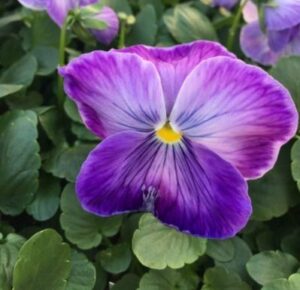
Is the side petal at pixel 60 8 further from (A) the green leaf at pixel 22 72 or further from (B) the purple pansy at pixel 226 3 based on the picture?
(B) the purple pansy at pixel 226 3

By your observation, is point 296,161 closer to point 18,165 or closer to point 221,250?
point 221,250

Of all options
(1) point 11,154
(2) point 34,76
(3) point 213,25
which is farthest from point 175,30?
(1) point 11,154

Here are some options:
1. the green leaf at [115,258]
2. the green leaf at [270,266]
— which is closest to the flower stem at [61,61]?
the green leaf at [115,258]

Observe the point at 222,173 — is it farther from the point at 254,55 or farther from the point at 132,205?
the point at 254,55

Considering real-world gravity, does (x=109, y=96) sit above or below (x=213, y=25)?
above

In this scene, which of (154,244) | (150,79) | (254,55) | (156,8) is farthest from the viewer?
(156,8)

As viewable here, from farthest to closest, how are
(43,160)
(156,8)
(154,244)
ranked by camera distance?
(156,8) → (43,160) → (154,244)

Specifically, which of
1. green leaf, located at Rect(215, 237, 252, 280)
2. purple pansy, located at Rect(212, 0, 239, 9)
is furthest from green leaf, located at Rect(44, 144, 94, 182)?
purple pansy, located at Rect(212, 0, 239, 9)
